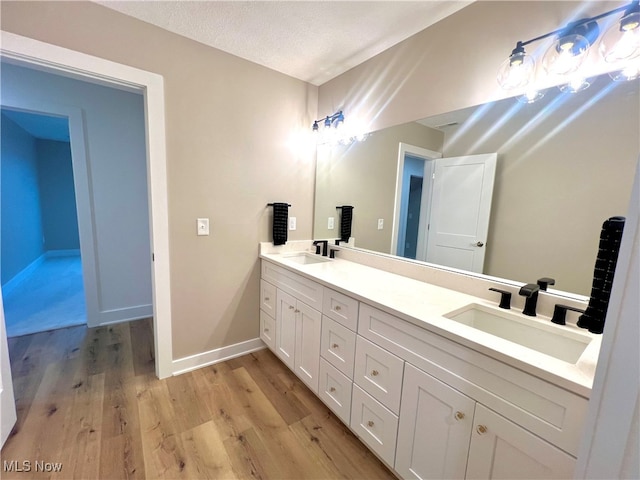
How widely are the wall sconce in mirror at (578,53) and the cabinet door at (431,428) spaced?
1.36m

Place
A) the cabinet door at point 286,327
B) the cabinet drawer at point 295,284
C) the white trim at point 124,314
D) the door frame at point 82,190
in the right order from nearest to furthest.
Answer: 1. the cabinet drawer at point 295,284
2. the cabinet door at point 286,327
3. the door frame at point 82,190
4. the white trim at point 124,314

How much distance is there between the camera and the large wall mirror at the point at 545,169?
3.45 ft

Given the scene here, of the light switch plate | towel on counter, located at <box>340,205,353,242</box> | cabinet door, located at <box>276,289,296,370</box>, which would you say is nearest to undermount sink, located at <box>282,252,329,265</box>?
towel on counter, located at <box>340,205,353,242</box>

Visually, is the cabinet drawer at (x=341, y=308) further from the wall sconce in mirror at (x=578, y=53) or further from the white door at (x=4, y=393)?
the white door at (x=4, y=393)

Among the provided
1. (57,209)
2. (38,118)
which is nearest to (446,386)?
(38,118)

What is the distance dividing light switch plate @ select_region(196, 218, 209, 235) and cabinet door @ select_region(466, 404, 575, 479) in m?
1.92

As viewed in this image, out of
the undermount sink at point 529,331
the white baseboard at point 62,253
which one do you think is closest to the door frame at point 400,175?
the undermount sink at point 529,331

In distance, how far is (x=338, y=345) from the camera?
1529mm

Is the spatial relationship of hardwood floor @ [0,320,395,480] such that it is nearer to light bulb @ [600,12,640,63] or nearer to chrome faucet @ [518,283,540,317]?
chrome faucet @ [518,283,540,317]

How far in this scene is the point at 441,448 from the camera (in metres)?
1.05

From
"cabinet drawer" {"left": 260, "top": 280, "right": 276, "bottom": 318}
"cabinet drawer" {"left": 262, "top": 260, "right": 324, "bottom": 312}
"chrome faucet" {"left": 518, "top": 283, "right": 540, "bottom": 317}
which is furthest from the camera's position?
"cabinet drawer" {"left": 260, "top": 280, "right": 276, "bottom": 318}

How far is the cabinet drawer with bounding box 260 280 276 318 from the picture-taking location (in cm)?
218

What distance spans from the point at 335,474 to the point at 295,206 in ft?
6.17

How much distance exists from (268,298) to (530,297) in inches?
69.1
